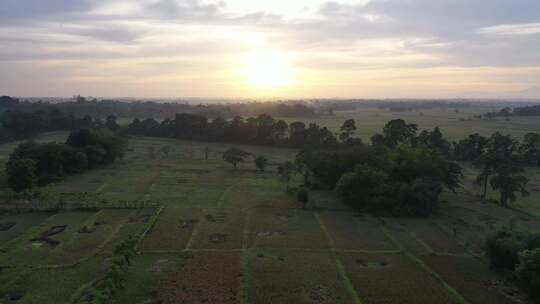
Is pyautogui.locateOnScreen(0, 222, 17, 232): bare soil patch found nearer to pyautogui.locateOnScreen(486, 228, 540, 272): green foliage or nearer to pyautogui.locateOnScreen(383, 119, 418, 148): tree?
pyautogui.locateOnScreen(486, 228, 540, 272): green foliage

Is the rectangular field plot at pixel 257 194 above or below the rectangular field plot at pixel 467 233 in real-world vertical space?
above

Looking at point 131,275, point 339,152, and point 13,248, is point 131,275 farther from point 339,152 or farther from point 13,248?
point 339,152

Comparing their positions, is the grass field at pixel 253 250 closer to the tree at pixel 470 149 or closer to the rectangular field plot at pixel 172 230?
the rectangular field plot at pixel 172 230

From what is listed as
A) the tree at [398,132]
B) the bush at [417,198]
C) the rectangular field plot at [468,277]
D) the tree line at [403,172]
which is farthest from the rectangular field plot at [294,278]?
the tree at [398,132]

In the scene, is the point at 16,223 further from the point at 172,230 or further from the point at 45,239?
the point at 172,230

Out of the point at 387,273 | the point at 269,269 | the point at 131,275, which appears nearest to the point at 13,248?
the point at 131,275

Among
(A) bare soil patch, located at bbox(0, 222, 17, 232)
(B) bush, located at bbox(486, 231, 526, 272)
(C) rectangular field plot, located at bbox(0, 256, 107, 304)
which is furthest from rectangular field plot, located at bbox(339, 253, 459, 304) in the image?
(A) bare soil patch, located at bbox(0, 222, 17, 232)
